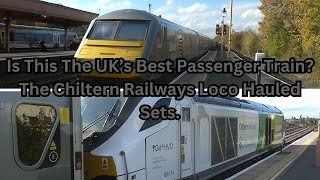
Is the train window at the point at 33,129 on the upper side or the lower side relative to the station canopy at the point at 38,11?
lower

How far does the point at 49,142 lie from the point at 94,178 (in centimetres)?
123

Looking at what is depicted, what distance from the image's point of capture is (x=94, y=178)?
603 centimetres

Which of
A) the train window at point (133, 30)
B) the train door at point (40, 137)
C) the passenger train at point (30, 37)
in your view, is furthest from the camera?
the passenger train at point (30, 37)

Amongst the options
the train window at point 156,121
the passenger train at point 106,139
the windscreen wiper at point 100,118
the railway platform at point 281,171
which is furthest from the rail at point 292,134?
the windscreen wiper at point 100,118

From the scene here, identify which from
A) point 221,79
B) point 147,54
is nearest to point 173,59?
point 221,79

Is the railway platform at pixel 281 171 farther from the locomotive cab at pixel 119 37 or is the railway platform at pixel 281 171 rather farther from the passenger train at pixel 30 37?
the passenger train at pixel 30 37

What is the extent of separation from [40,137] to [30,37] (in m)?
41.1

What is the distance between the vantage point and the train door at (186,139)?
27.2 ft

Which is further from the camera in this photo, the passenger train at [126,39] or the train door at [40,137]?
the passenger train at [126,39]

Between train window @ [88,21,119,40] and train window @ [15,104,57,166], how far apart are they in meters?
10.1

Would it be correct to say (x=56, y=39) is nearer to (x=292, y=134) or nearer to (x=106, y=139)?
(x=292, y=134)

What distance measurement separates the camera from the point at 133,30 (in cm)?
1495

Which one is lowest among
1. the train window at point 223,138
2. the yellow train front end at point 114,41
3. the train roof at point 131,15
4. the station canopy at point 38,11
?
the train window at point 223,138

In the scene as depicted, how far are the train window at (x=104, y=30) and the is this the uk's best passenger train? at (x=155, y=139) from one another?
5.23 meters
